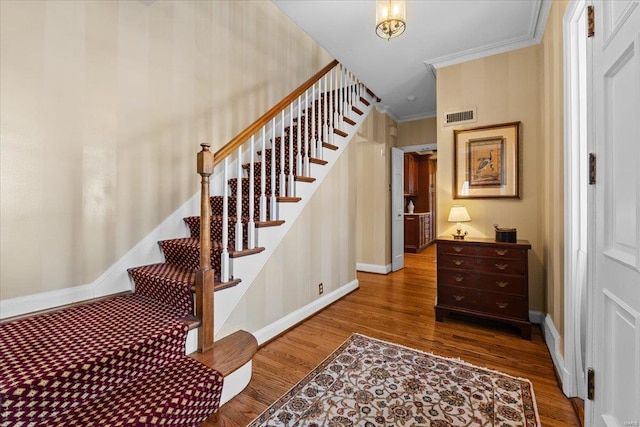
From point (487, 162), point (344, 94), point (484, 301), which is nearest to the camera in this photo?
point (484, 301)

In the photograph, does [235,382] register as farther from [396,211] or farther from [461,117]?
[396,211]

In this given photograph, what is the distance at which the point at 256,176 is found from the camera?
2.82m

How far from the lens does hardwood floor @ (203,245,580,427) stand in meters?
1.65

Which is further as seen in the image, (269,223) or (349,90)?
(349,90)

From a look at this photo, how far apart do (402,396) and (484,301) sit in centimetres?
145

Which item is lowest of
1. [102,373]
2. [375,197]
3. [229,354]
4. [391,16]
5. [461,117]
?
[229,354]

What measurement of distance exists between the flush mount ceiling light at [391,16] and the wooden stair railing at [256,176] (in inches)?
38.1

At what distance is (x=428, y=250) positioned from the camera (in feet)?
24.5

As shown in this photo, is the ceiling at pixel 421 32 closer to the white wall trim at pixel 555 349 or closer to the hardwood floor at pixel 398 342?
the white wall trim at pixel 555 349

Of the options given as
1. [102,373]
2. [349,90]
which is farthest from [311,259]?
[349,90]

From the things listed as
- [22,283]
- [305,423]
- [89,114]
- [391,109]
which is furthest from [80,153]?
[391,109]

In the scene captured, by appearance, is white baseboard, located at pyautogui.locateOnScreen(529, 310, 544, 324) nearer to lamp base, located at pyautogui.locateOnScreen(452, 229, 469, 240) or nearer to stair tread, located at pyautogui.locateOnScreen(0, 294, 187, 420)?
lamp base, located at pyautogui.locateOnScreen(452, 229, 469, 240)

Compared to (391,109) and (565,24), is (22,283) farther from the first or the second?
(391,109)

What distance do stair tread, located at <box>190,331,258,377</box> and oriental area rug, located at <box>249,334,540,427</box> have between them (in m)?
0.31
